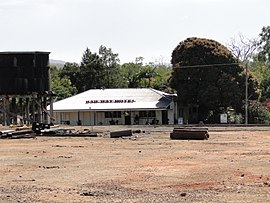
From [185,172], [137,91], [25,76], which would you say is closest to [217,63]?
[137,91]

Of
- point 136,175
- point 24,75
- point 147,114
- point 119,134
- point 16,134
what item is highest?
point 24,75

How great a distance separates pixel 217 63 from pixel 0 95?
27911 millimetres

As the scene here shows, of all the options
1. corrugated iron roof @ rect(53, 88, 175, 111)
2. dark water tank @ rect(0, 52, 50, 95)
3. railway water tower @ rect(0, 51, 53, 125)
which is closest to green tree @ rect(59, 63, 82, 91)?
corrugated iron roof @ rect(53, 88, 175, 111)

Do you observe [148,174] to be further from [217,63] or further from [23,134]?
[217,63]

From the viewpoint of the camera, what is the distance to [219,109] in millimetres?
70188

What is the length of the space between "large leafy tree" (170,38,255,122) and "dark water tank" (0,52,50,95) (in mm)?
22091

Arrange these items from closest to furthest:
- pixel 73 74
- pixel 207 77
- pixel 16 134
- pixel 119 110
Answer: pixel 16 134
pixel 207 77
pixel 119 110
pixel 73 74

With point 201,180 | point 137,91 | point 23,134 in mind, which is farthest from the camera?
point 137,91

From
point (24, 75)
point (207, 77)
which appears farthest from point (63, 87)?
point (24, 75)

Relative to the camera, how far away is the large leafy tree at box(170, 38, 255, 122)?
67.3m

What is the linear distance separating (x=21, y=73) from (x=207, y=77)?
25014 millimetres

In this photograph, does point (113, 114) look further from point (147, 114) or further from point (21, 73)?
point (21, 73)

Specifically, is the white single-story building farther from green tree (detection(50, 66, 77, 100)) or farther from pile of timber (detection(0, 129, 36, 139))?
pile of timber (detection(0, 129, 36, 139))

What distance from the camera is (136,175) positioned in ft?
60.1
